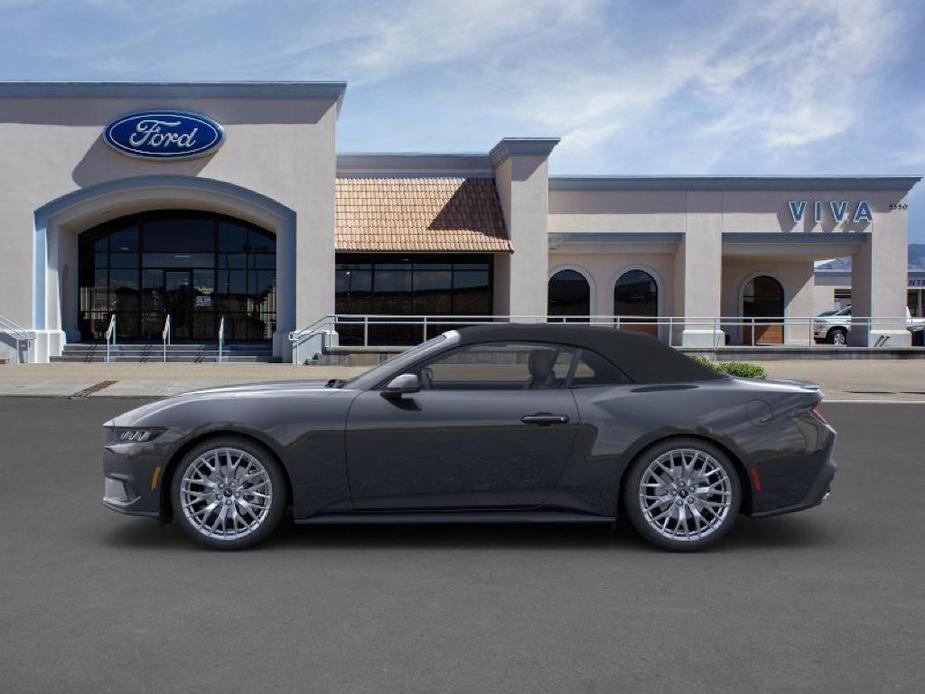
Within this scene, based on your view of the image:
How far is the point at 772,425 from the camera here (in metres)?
6.01

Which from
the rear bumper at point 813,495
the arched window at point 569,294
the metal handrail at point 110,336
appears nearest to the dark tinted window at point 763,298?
the arched window at point 569,294

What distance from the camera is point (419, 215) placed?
28922mm

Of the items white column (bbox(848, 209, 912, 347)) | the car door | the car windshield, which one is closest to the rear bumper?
the car door

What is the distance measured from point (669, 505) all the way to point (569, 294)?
26.6 metres

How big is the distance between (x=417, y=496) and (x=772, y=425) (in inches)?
91.0

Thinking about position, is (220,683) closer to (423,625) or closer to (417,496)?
(423,625)

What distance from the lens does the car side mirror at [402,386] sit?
586 centimetres

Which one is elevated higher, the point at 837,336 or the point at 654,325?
the point at 654,325

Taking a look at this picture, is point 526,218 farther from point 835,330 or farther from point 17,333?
point 835,330

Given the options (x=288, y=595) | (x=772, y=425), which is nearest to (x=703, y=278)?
(x=772, y=425)

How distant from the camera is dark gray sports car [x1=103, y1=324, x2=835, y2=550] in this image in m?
5.86

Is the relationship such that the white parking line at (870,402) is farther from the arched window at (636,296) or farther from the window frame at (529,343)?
the arched window at (636,296)

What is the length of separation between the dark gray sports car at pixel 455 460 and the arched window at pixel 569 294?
26.2 m

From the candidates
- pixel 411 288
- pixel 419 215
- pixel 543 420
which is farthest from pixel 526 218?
pixel 543 420
